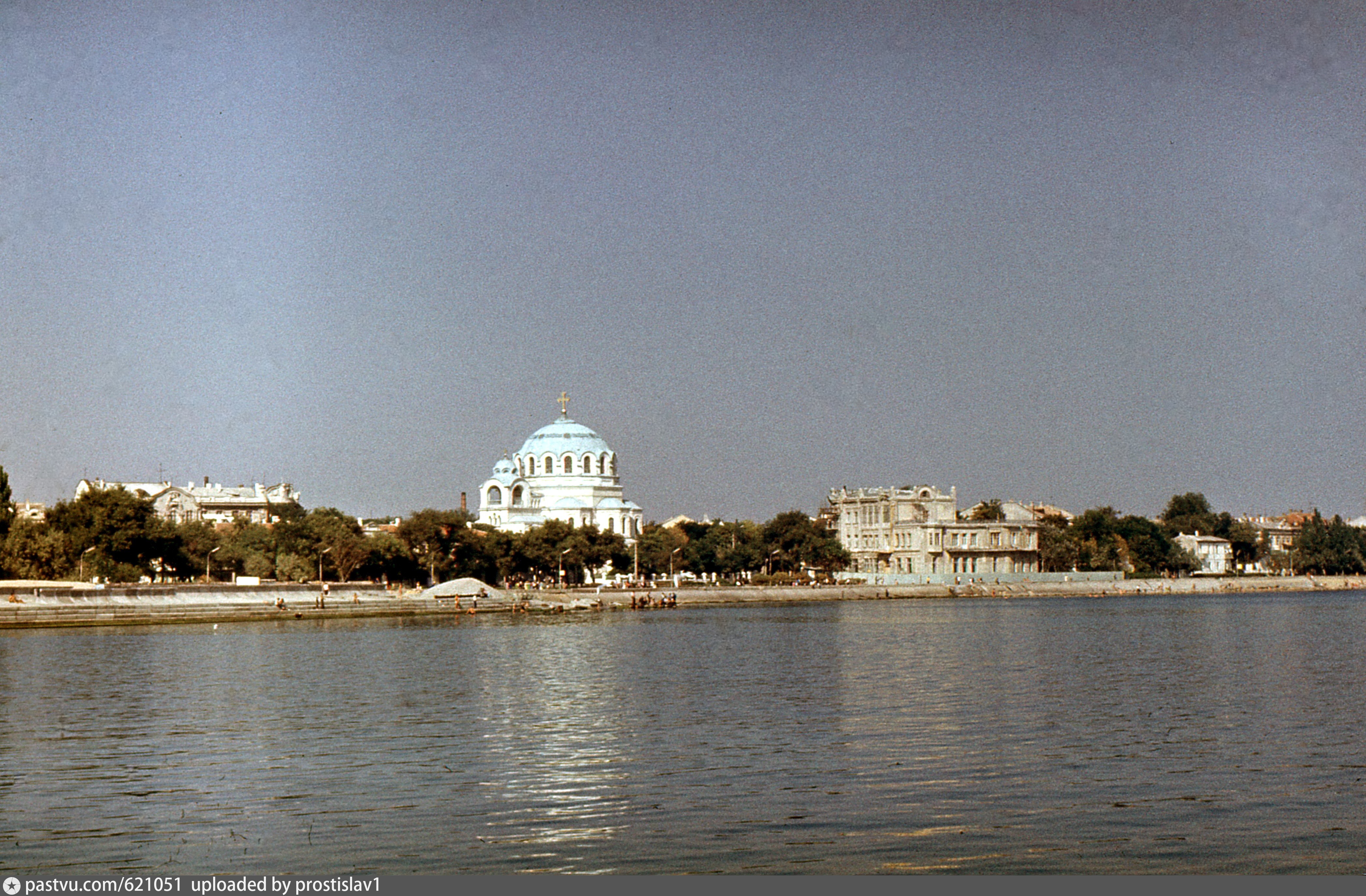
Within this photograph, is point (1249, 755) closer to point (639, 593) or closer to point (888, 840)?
point (888, 840)

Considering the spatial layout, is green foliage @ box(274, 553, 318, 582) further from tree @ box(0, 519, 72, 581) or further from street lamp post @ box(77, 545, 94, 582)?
tree @ box(0, 519, 72, 581)

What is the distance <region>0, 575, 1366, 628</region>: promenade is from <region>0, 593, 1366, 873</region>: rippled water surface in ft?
70.1

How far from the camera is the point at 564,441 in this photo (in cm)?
13512

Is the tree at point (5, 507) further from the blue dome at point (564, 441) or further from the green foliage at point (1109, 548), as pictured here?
the green foliage at point (1109, 548)

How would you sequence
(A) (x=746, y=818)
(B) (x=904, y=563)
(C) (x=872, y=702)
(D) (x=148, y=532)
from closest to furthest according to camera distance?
(A) (x=746, y=818) < (C) (x=872, y=702) < (D) (x=148, y=532) < (B) (x=904, y=563)

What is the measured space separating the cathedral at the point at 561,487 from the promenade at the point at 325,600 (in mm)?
18447

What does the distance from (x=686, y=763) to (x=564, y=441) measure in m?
113

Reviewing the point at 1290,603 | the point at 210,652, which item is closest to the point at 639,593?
the point at 1290,603

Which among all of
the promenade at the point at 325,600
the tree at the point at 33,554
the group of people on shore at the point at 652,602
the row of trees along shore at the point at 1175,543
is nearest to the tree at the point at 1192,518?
the row of trees along shore at the point at 1175,543

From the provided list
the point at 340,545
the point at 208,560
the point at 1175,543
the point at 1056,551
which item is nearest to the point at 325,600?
the point at 340,545

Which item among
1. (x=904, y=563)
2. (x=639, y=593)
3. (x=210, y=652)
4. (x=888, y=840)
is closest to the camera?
(x=888, y=840)

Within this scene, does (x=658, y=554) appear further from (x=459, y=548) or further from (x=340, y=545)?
(x=340, y=545)

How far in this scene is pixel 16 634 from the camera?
6000 centimetres

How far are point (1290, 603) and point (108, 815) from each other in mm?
101588
